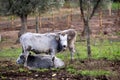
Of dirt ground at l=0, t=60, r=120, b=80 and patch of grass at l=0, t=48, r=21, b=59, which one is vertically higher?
dirt ground at l=0, t=60, r=120, b=80

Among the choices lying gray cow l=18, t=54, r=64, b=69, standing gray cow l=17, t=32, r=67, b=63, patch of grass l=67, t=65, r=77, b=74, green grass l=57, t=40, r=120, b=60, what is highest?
standing gray cow l=17, t=32, r=67, b=63

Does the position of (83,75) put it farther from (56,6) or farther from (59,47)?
(56,6)

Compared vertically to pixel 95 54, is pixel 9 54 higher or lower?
lower

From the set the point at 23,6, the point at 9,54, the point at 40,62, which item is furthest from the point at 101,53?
the point at 23,6

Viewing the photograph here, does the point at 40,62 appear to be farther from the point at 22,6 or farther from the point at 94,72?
the point at 22,6

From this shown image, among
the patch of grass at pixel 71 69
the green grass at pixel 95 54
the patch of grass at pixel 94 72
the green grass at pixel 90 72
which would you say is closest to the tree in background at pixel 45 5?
the green grass at pixel 95 54

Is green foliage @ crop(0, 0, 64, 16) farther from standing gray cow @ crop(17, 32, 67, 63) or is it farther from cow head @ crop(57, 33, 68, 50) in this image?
cow head @ crop(57, 33, 68, 50)

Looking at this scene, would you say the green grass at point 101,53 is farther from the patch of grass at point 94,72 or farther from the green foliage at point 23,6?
the green foliage at point 23,6

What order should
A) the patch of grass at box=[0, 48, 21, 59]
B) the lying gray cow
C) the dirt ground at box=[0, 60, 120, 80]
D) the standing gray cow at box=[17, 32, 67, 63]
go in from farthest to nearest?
the patch of grass at box=[0, 48, 21, 59] → the standing gray cow at box=[17, 32, 67, 63] → the lying gray cow → the dirt ground at box=[0, 60, 120, 80]

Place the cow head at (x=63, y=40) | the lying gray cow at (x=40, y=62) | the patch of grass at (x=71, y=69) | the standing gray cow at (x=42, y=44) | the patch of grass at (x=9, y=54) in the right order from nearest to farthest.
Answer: the patch of grass at (x=71, y=69) → the lying gray cow at (x=40, y=62) → the cow head at (x=63, y=40) → the standing gray cow at (x=42, y=44) → the patch of grass at (x=9, y=54)

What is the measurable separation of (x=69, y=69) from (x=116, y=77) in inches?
87.8

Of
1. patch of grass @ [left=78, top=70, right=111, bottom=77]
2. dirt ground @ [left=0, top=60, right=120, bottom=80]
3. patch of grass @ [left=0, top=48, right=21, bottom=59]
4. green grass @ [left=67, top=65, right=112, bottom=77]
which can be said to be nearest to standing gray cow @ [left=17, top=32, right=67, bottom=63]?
dirt ground @ [left=0, top=60, right=120, bottom=80]

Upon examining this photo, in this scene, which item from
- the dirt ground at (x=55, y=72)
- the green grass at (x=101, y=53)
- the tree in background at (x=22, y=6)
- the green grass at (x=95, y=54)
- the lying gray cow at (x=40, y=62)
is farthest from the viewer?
the tree in background at (x=22, y=6)

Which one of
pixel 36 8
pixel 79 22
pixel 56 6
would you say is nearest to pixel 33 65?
pixel 36 8
